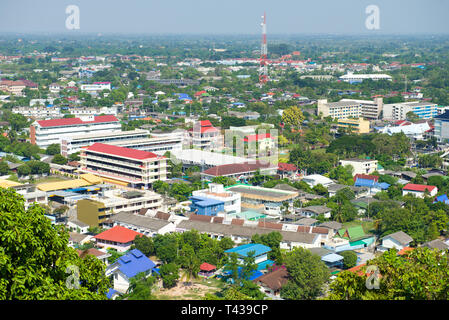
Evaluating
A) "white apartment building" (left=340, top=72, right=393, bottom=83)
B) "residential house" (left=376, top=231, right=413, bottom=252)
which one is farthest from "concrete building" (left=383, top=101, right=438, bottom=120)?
"residential house" (left=376, top=231, right=413, bottom=252)

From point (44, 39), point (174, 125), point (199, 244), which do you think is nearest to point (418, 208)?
point (199, 244)

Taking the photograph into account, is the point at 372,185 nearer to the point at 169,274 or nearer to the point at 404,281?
the point at 169,274

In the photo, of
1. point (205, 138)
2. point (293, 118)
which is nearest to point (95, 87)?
point (293, 118)

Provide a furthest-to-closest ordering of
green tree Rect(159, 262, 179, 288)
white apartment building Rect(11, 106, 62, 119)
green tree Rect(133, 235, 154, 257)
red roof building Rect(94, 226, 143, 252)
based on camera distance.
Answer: white apartment building Rect(11, 106, 62, 119) < red roof building Rect(94, 226, 143, 252) < green tree Rect(133, 235, 154, 257) < green tree Rect(159, 262, 179, 288)

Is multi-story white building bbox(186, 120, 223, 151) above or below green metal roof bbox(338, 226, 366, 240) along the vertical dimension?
above

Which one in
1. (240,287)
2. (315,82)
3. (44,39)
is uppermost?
(44,39)

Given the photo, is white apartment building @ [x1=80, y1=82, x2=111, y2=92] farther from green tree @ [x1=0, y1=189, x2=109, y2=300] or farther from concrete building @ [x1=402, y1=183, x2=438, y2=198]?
green tree @ [x1=0, y1=189, x2=109, y2=300]

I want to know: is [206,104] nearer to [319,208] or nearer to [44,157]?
[44,157]
